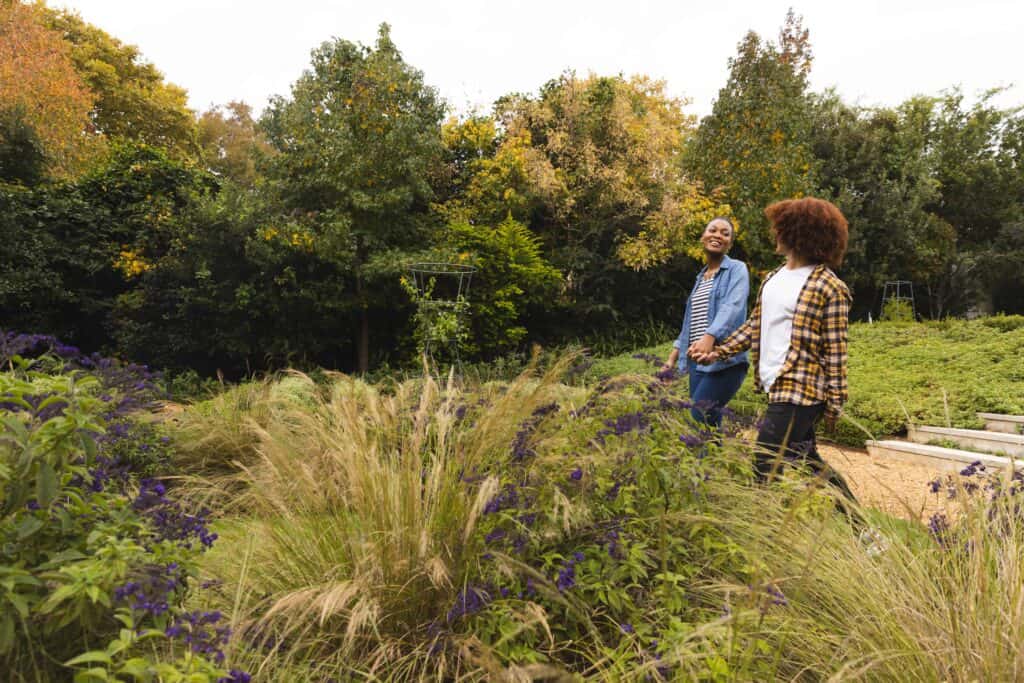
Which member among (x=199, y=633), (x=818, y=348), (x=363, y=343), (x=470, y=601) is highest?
(x=818, y=348)

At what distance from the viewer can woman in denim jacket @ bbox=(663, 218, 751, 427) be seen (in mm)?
3002

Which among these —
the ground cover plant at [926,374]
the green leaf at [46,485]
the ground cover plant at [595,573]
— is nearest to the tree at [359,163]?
the ground cover plant at [926,374]

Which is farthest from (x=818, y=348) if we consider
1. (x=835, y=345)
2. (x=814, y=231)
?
(x=814, y=231)

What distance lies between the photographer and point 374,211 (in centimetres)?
845

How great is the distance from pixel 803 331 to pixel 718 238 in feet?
2.92

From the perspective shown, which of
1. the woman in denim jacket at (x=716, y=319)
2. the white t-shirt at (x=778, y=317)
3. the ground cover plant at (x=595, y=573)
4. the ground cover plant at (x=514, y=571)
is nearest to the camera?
the ground cover plant at (x=514, y=571)

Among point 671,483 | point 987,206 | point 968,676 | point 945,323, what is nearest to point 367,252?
point 671,483

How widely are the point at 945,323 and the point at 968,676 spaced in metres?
10.1

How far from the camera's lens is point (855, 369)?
7.39 m

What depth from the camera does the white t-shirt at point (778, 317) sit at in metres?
2.49

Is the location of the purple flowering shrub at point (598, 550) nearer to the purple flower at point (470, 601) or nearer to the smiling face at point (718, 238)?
the purple flower at point (470, 601)

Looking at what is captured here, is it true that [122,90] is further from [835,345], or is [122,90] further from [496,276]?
[835,345]

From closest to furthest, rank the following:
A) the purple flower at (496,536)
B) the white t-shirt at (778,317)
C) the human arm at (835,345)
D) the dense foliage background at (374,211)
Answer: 1. the purple flower at (496,536)
2. the human arm at (835,345)
3. the white t-shirt at (778,317)
4. the dense foliage background at (374,211)

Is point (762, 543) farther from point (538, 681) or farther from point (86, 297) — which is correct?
point (86, 297)
